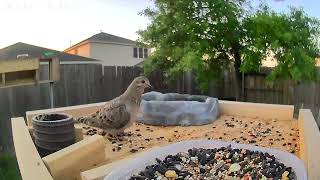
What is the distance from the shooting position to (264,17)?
5.76m

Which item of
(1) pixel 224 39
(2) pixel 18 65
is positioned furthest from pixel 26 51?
(2) pixel 18 65

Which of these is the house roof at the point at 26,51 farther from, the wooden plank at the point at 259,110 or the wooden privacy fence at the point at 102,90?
the wooden plank at the point at 259,110

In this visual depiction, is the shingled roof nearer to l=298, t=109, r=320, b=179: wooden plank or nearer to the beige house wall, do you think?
the beige house wall

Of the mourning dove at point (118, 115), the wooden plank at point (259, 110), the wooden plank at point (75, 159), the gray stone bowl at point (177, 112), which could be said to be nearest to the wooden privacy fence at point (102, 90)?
the gray stone bowl at point (177, 112)

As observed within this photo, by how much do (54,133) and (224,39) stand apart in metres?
4.57

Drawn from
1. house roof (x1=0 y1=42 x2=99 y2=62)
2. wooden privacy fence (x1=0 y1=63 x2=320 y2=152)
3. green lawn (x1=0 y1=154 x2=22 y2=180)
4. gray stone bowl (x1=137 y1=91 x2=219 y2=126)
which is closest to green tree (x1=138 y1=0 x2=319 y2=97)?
wooden privacy fence (x1=0 y1=63 x2=320 y2=152)

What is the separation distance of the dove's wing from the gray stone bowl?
0.68 metres

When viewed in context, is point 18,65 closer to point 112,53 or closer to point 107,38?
point 107,38

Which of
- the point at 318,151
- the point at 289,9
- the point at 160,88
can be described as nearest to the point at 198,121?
the point at 318,151

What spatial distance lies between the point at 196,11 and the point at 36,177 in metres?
5.24

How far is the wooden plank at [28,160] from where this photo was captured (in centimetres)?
140

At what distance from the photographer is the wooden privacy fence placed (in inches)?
229

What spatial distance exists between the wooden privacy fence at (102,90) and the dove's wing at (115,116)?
3726 mm

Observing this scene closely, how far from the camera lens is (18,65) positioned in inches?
147
